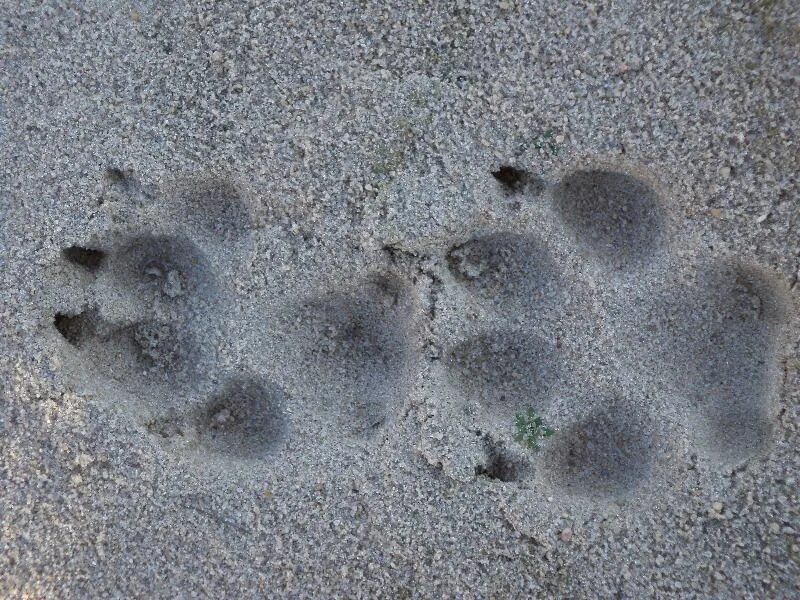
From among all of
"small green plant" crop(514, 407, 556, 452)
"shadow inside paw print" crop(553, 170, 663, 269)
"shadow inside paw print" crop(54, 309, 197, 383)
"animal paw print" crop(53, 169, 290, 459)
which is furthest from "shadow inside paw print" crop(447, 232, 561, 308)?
"shadow inside paw print" crop(54, 309, 197, 383)

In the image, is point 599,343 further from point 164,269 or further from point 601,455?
point 164,269

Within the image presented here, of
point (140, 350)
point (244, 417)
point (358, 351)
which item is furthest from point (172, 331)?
point (358, 351)

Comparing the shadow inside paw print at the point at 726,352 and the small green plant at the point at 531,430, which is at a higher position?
the shadow inside paw print at the point at 726,352

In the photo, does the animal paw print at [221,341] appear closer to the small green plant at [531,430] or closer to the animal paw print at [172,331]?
the animal paw print at [172,331]

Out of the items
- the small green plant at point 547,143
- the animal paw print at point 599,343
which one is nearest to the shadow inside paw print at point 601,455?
the animal paw print at point 599,343

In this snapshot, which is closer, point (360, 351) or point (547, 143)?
point (547, 143)
